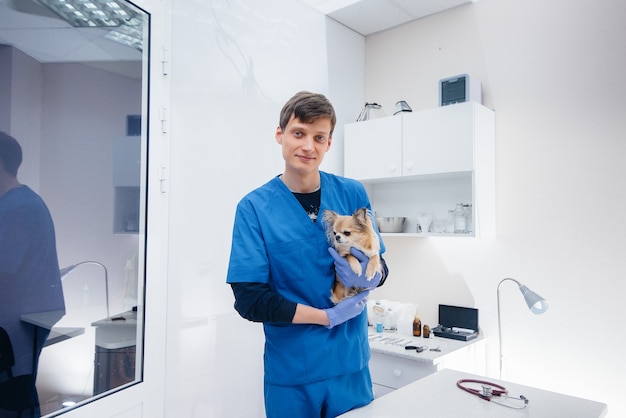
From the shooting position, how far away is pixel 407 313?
3072 mm

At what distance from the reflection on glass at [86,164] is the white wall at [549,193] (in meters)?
2.06

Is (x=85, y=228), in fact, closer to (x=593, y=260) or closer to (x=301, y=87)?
(x=301, y=87)

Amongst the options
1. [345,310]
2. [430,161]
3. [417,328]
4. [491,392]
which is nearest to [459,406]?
[491,392]

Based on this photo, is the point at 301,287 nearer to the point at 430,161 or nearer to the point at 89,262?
the point at 89,262

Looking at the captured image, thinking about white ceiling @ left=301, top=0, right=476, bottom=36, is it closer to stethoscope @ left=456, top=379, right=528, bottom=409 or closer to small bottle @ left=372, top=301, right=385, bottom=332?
small bottle @ left=372, top=301, right=385, bottom=332

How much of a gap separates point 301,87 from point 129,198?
1.53 m

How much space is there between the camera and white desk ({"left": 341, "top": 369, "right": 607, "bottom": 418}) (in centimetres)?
141

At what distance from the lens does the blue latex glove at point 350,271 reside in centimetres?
143

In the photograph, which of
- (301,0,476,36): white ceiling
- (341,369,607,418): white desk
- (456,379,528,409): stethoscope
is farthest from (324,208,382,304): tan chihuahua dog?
(301,0,476,36): white ceiling

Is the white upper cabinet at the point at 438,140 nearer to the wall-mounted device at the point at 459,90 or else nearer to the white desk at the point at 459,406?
the wall-mounted device at the point at 459,90

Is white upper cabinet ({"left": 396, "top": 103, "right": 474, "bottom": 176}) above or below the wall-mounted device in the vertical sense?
below

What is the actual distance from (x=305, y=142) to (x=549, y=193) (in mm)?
1981

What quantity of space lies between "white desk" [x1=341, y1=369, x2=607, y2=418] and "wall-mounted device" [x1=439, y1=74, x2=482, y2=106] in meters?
1.85

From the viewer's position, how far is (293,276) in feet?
4.80
